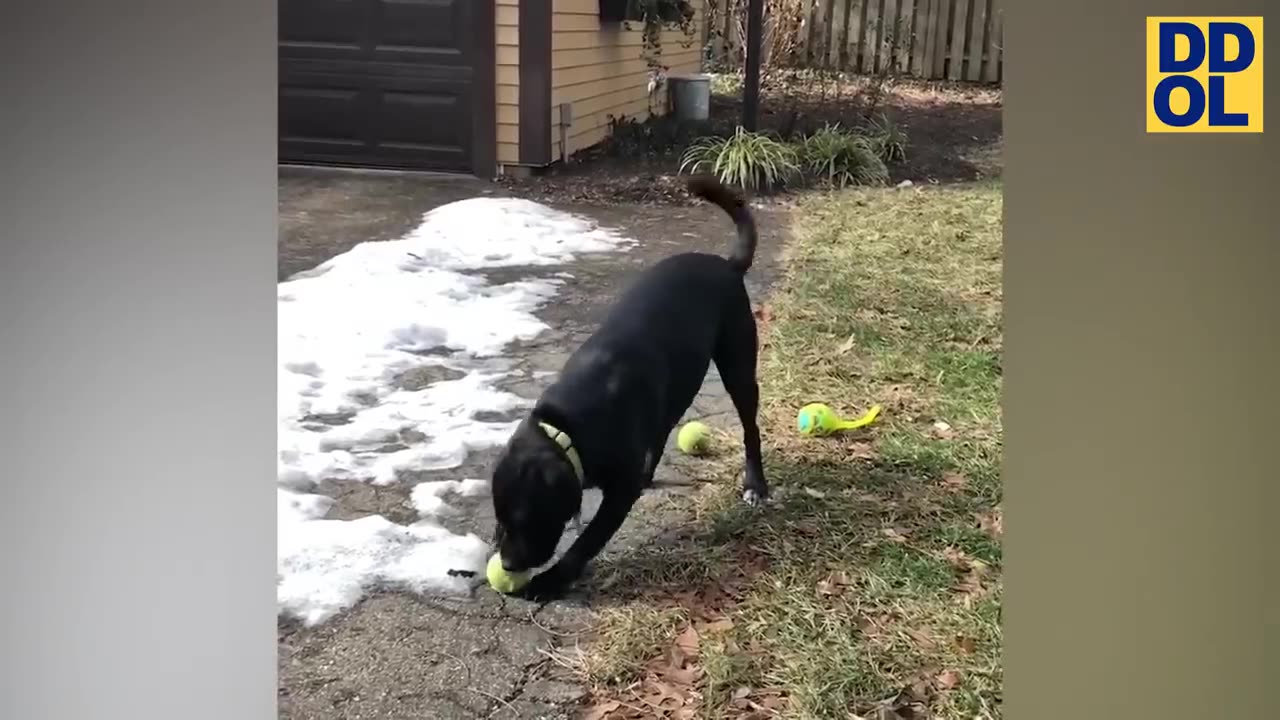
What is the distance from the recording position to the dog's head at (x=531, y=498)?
1.62 metres

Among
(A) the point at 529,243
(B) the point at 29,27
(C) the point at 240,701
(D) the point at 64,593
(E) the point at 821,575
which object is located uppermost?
(B) the point at 29,27

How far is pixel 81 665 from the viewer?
1806mm

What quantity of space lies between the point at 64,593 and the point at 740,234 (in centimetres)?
121

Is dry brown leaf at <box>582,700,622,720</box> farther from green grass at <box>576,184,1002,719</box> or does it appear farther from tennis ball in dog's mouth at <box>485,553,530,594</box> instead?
tennis ball in dog's mouth at <box>485,553,530,594</box>

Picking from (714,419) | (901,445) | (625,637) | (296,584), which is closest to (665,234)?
(714,419)

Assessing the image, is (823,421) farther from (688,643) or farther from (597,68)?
(597,68)

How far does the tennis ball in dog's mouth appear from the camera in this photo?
162 cm

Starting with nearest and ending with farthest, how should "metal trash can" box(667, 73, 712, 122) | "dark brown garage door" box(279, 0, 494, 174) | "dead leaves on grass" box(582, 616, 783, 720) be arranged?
1. "dead leaves on grass" box(582, 616, 783, 720)
2. "metal trash can" box(667, 73, 712, 122)
3. "dark brown garage door" box(279, 0, 494, 174)

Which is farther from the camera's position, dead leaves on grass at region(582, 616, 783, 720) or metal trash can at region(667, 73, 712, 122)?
metal trash can at region(667, 73, 712, 122)

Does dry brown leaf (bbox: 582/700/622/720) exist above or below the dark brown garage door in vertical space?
below

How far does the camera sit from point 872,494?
5.36 ft

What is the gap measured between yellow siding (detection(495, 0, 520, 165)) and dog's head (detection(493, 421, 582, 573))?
0.44 m

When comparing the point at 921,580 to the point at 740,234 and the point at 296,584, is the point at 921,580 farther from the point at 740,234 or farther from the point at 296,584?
the point at 296,584

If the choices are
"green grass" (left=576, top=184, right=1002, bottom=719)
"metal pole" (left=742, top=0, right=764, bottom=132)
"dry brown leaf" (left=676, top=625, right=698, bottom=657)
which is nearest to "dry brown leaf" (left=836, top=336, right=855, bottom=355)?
"green grass" (left=576, top=184, right=1002, bottom=719)
